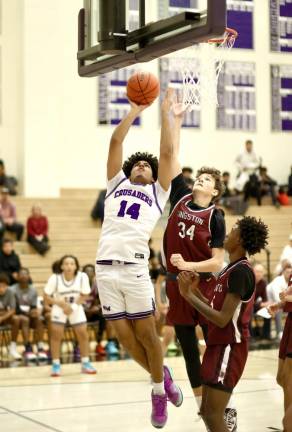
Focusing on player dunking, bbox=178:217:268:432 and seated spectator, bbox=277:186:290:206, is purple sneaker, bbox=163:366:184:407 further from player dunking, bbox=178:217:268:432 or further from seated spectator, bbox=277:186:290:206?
seated spectator, bbox=277:186:290:206

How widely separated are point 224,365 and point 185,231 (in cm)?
132

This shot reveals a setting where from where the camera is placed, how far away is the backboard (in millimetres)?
5566

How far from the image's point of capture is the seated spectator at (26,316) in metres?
11.8

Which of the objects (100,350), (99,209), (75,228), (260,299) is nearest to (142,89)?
(100,350)

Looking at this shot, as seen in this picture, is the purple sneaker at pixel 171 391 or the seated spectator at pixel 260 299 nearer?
the purple sneaker at pixel 171 391

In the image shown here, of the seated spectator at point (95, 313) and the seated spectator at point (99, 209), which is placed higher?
the seated spectator at point (99, 209)

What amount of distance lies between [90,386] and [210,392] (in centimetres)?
396

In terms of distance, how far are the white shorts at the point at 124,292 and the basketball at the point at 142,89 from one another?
1.23 metres

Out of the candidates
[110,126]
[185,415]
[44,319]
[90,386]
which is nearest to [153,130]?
[110,126]

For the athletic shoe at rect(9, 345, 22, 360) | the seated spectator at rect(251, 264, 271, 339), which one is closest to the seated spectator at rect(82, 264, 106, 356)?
the athletic shoe at rect(9, 345, 22, 360)

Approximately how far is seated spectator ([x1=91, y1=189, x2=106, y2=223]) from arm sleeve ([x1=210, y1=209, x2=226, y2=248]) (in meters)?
11.6

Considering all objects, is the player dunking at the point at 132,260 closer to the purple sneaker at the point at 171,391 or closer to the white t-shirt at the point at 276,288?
the purple sneaker at the point at 171,391

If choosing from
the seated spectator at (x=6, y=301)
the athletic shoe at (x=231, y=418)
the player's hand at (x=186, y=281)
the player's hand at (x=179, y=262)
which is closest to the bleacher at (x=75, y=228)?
the seated spectator at (x=6, y=301)

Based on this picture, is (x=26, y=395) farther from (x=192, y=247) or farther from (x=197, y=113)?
(x=197, y=113)
